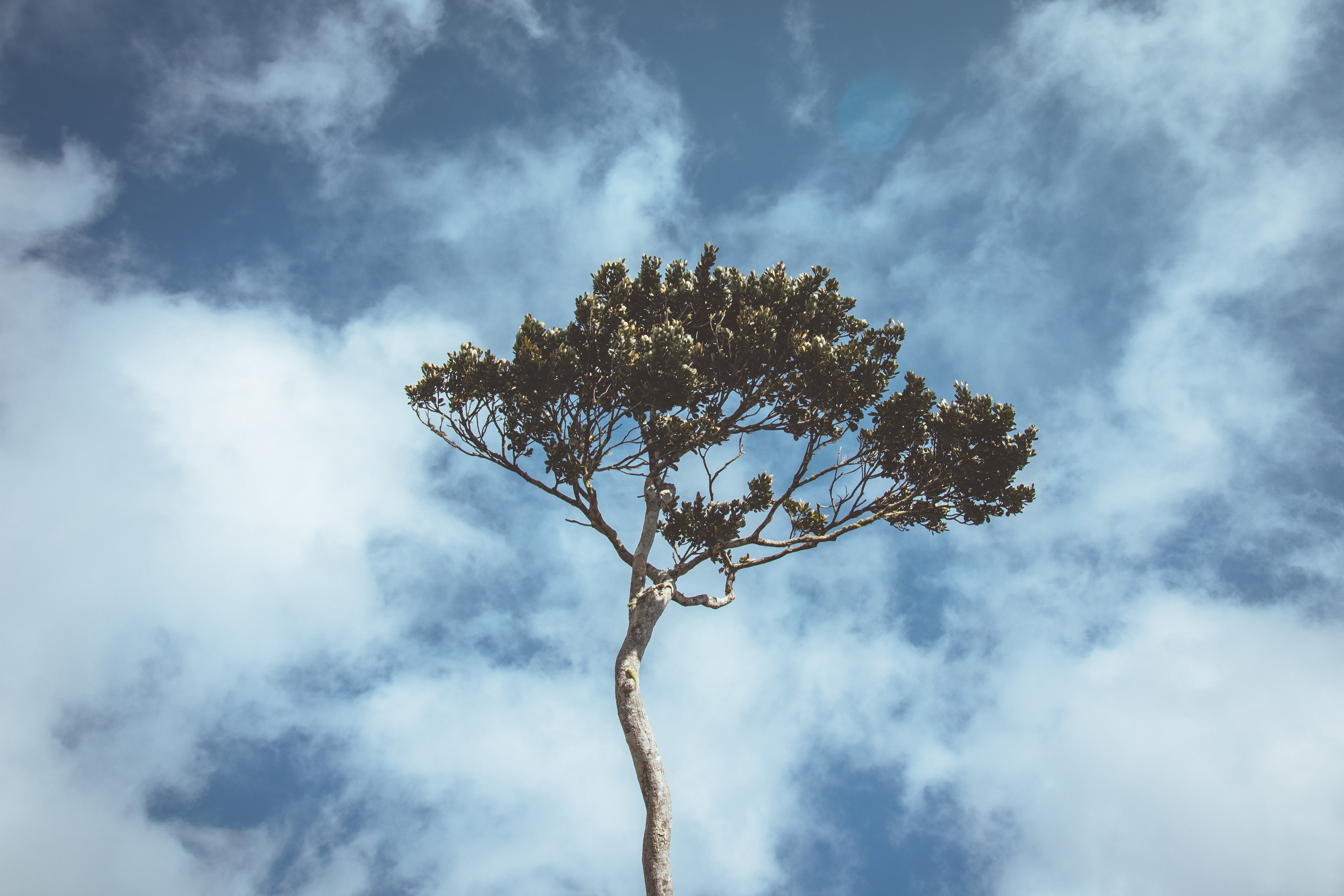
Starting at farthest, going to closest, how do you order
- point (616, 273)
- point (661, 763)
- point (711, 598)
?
point (616, 273) → point (711, 598) → point (661, 763)

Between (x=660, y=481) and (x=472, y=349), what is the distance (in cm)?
572

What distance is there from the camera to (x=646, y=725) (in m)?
14.6

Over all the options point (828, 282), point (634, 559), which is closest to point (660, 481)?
point (634, 559)

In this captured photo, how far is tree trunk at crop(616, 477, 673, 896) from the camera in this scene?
13.3 m

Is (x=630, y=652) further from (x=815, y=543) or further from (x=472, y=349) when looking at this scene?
(x=472, y=349)

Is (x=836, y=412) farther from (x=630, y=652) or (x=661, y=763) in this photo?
(x=661, y=763)

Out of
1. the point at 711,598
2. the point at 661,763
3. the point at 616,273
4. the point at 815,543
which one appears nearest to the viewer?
the point at 661,763

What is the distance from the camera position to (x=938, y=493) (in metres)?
18.1

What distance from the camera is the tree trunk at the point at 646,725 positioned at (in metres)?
13.3

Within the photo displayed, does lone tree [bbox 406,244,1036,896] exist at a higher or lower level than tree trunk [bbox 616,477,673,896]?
higher

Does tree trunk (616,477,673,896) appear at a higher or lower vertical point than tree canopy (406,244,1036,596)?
lower

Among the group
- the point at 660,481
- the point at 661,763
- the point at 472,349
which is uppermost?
the point at 472,349

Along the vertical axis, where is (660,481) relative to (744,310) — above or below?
below

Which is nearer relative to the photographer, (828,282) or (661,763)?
(661,763)
